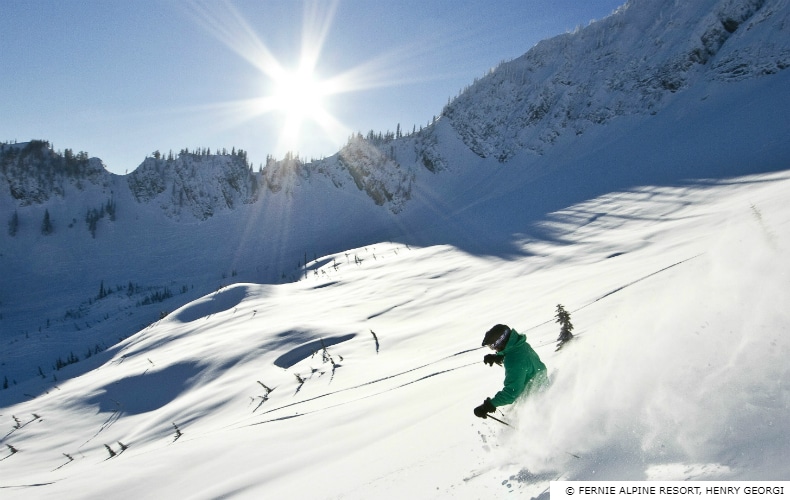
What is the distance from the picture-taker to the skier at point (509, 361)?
3.91 metres

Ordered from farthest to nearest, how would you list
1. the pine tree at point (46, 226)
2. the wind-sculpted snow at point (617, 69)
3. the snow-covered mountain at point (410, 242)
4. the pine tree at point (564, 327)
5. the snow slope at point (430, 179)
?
the pine tree at point (46, 226) < the wind-sculpted snow at point (617, 69) < the snow slope at point (430, 179) < the snow-covered mountain at point (410, 242) < the pine tree at point (564, 327)

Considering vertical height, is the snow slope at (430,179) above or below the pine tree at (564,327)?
above

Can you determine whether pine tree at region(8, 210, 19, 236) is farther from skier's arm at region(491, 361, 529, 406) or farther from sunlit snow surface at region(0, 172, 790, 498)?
skier's arm at region(491, 361, 529, 406)

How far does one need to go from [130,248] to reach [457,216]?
1957 inches

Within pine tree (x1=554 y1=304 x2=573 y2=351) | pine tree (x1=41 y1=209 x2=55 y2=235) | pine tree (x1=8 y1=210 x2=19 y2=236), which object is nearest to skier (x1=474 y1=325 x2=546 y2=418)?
pine tree (x1=554 y1=304 x2=573 y2=351)

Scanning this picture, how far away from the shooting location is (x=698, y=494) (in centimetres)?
223

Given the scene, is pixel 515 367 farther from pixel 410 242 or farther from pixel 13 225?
pixel 13 225

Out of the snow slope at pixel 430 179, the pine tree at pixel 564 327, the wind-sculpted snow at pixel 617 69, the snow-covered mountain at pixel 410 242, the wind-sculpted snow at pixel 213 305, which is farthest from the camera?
the wind-sculpted snow at pixel 617 69

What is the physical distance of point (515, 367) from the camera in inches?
159

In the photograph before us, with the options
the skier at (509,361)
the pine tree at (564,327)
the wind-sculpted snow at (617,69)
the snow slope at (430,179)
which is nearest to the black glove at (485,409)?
the skier at (509,361)

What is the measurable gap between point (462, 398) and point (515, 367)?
152 cm

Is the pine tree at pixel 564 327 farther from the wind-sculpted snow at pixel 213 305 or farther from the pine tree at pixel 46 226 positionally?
the pine tree at pixel 46 226

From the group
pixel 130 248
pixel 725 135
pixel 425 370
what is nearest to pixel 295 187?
pixel 130 248

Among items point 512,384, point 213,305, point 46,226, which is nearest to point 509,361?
point 512,384
